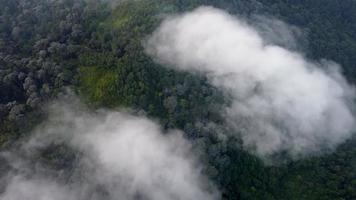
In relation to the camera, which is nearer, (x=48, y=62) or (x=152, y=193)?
(x=152, y=193)

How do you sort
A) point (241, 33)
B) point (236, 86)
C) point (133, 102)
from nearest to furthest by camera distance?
point (133, 102)
point (236, 86)
point (241, 33)

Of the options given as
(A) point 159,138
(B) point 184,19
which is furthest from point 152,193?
(B) point 184,19

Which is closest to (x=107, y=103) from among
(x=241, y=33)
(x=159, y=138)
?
(x=159, y=138)

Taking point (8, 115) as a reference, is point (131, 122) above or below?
above

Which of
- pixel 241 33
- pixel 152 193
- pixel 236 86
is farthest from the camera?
pixel 241 33

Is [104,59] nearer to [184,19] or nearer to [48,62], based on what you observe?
[48,62]

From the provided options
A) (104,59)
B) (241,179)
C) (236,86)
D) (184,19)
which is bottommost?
(241,179)

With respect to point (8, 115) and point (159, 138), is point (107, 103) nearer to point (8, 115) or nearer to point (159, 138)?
point (159, 138)
